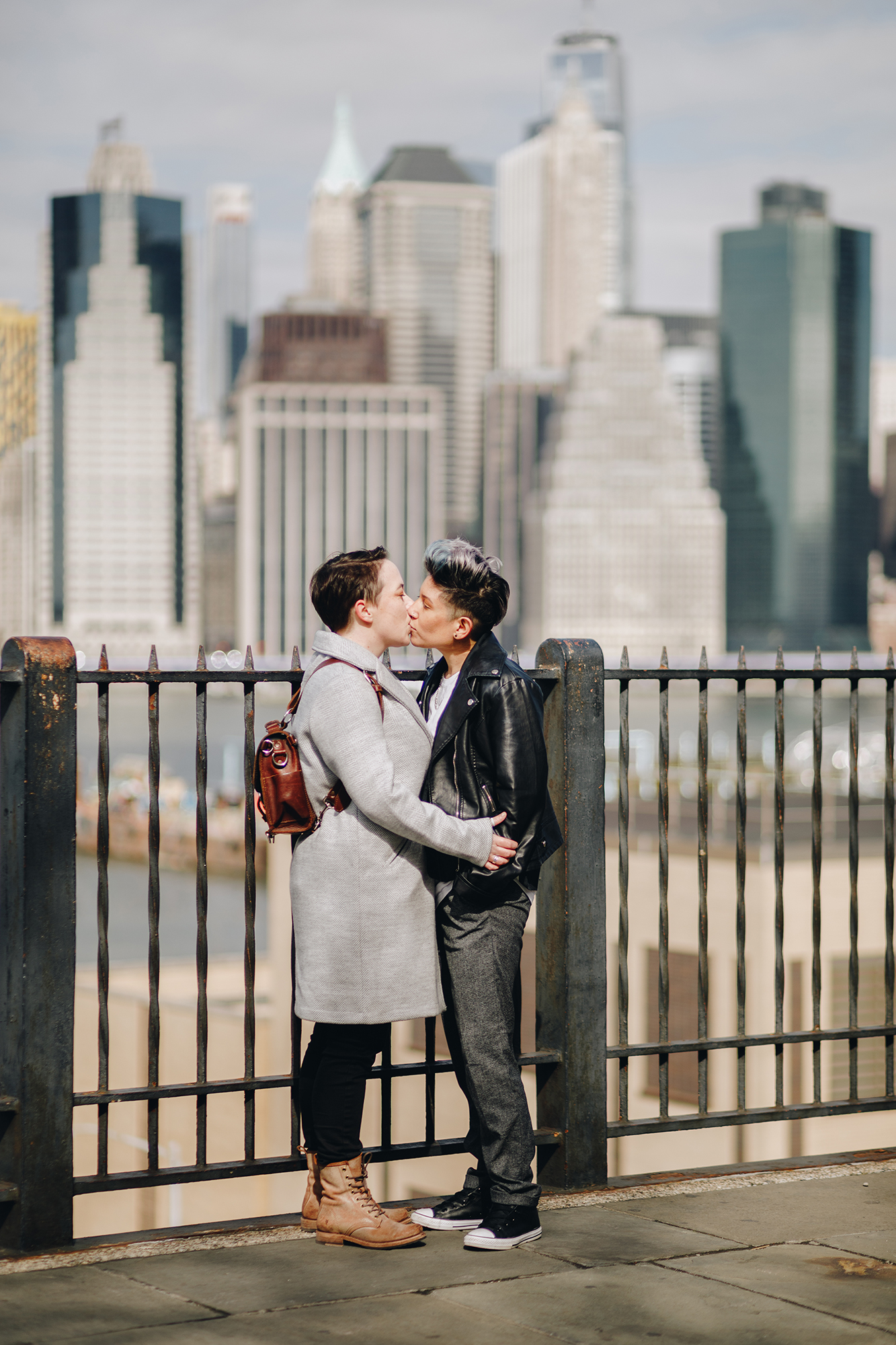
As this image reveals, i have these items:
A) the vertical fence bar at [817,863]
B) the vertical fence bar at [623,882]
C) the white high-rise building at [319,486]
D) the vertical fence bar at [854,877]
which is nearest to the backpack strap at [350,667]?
the vertical fence bar at [623,882]

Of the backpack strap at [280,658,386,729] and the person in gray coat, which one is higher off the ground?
the backpack strap at [280,658,386,729]

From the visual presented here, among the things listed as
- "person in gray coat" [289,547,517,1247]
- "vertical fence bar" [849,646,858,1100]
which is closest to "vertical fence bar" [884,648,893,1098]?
"vertical fence bar" [849,646,858,1100]

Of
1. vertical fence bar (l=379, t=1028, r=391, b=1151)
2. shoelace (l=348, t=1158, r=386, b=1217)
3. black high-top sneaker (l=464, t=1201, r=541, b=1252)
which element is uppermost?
vertical fence bar (l=379, t=1028, r=391, b=1151)

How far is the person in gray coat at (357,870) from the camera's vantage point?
396cm

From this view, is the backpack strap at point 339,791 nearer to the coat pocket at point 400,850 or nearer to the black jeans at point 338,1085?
the coat pocket at point 400,850

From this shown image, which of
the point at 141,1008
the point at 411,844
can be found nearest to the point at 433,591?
the point at 411,844

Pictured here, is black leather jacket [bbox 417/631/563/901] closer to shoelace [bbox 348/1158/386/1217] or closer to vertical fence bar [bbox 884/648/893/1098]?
shoelace [bbox 348/1158/386/1217]

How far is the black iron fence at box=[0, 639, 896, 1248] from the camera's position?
4.06 meters

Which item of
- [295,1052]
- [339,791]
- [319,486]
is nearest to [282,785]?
[339,791]

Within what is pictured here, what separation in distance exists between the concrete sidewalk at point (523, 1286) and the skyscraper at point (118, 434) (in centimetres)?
17471

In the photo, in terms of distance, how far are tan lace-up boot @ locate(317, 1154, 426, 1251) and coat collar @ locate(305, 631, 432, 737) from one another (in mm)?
1166

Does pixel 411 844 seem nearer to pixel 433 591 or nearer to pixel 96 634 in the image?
pixel 433 591

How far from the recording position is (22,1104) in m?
4.04

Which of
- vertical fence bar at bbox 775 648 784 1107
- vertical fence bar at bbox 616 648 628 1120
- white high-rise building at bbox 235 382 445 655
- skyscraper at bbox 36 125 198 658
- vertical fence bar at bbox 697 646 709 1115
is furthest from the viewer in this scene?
skyscraper at bbox 36 125 198 658
